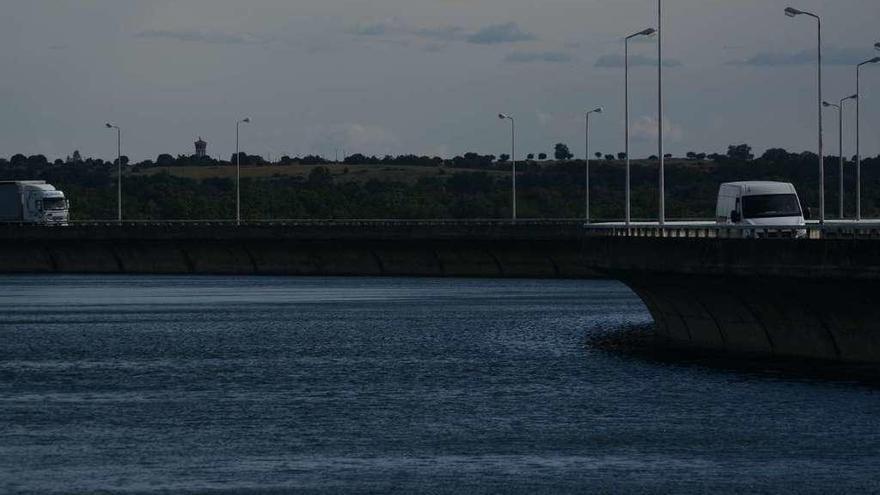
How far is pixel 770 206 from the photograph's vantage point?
240 ft

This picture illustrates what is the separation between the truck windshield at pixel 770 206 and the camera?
239 feet

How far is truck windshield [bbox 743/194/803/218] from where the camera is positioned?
72938 millimetres

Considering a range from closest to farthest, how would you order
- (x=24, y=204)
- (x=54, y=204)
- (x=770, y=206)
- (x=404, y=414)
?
(x=404, y=414) → (x=770, y=206) → (x=24, y=204) → (x=54, y=204)

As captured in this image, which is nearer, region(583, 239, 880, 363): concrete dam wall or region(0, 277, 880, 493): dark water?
region(0, 277, 880, 493): dark water

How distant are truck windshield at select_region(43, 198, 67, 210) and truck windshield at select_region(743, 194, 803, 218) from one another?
88176mm

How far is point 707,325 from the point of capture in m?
62.9

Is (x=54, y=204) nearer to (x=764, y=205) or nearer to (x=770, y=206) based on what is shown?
(x=764, y=205)

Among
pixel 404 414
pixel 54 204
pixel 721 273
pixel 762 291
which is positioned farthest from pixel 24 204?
pixel 404 414

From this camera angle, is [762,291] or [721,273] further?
[721,273]

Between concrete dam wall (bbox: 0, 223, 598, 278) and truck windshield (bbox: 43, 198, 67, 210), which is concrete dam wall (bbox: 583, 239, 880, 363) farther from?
truck windshield (bbox: 43, 198, 67, 210)

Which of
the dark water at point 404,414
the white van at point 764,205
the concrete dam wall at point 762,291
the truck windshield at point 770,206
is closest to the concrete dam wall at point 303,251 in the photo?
the dark water at point 404,414

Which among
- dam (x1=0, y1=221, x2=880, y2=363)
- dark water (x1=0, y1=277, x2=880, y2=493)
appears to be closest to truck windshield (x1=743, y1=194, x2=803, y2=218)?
dam (x1=0, y1=221, x2=880, y2=363)

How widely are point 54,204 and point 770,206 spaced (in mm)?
89469

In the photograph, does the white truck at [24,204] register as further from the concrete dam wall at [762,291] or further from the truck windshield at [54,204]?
the concrete dam wall at [762,291]
